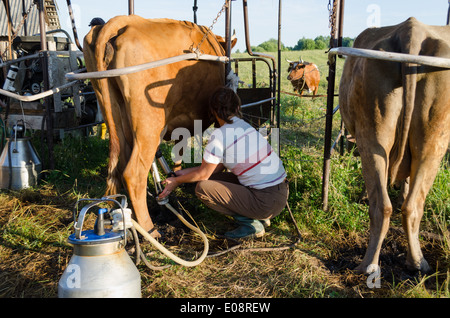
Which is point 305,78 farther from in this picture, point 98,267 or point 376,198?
point 98,267

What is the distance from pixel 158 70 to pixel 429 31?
224 centimetres

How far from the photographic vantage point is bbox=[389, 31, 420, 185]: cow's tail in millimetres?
2711

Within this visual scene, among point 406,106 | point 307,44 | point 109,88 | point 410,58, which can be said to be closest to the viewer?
point 410,58

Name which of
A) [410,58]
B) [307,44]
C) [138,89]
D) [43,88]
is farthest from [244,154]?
[307,44]

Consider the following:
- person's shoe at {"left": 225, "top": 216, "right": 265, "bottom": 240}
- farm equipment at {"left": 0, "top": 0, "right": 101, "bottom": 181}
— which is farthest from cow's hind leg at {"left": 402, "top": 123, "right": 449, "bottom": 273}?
farm equipment at {"left": 0, "top": 0, "right": 101, "bottom": 181}

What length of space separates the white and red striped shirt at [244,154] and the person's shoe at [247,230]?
0.33 meters

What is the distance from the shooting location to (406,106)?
2.75 m

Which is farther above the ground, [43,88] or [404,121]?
[43,88]

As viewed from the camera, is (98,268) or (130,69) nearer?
(98,268)

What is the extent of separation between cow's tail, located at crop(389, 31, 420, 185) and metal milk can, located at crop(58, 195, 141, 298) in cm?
198

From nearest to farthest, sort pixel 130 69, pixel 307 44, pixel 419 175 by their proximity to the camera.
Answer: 1. pixel 419 175
2. pixel 130 69
3. pixel 307 44

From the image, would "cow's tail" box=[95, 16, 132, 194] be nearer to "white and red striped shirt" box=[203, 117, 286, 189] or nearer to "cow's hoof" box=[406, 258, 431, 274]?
"white and red striped shirt" box=[203, 117, 286, 189]

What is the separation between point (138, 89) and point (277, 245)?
1881 millimetres

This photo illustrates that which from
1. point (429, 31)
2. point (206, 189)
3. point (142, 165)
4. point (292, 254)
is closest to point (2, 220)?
point (142, 165)
